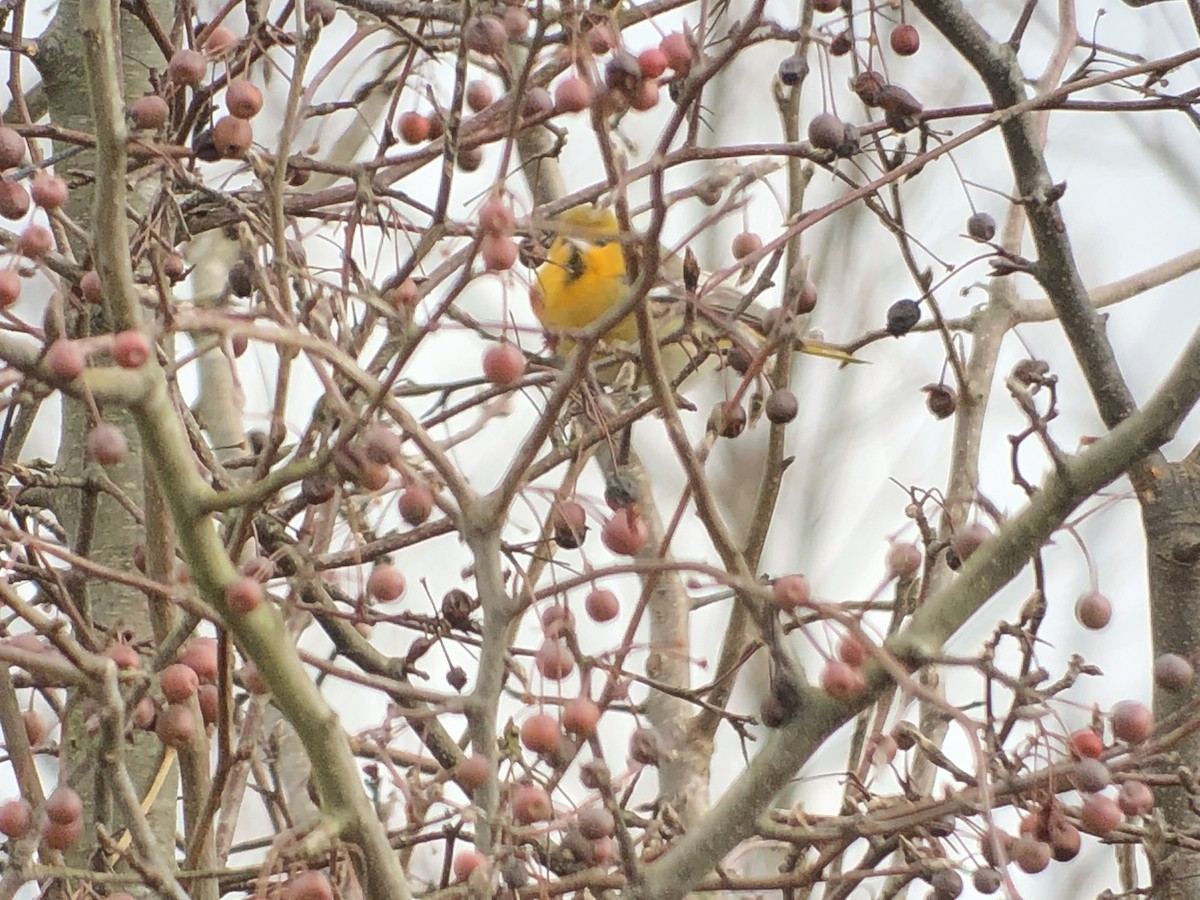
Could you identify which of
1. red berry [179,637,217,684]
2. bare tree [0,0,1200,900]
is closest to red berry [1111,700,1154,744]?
bare tree [0,0,1200,900]

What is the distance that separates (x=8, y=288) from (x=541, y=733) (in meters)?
0.76

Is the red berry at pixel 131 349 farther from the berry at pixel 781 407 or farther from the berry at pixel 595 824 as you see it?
the berry at pixel 781 407

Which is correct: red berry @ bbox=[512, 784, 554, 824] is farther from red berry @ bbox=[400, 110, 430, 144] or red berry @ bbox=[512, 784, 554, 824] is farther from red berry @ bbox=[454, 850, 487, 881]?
red berry @ bbox=[400, 110, 430, 144]

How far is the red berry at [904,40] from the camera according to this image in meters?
2.31

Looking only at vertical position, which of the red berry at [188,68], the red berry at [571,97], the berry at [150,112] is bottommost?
the red berry at [571,97]

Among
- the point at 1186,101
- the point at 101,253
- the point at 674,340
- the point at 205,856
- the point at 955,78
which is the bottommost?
the point at 205,856

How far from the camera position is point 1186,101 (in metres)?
1.92

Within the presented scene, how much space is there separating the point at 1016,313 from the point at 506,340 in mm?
1685

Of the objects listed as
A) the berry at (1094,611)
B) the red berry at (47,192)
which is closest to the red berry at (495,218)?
the red berry at (47,192)

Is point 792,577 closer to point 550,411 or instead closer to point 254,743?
point 550,411

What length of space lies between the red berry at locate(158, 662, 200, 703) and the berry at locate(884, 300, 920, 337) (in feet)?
3.72

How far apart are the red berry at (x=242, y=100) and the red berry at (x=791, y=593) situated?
84cm

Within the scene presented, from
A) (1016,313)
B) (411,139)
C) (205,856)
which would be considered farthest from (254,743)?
(1016,313)

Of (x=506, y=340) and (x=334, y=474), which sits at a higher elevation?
(x=506, y=340)
